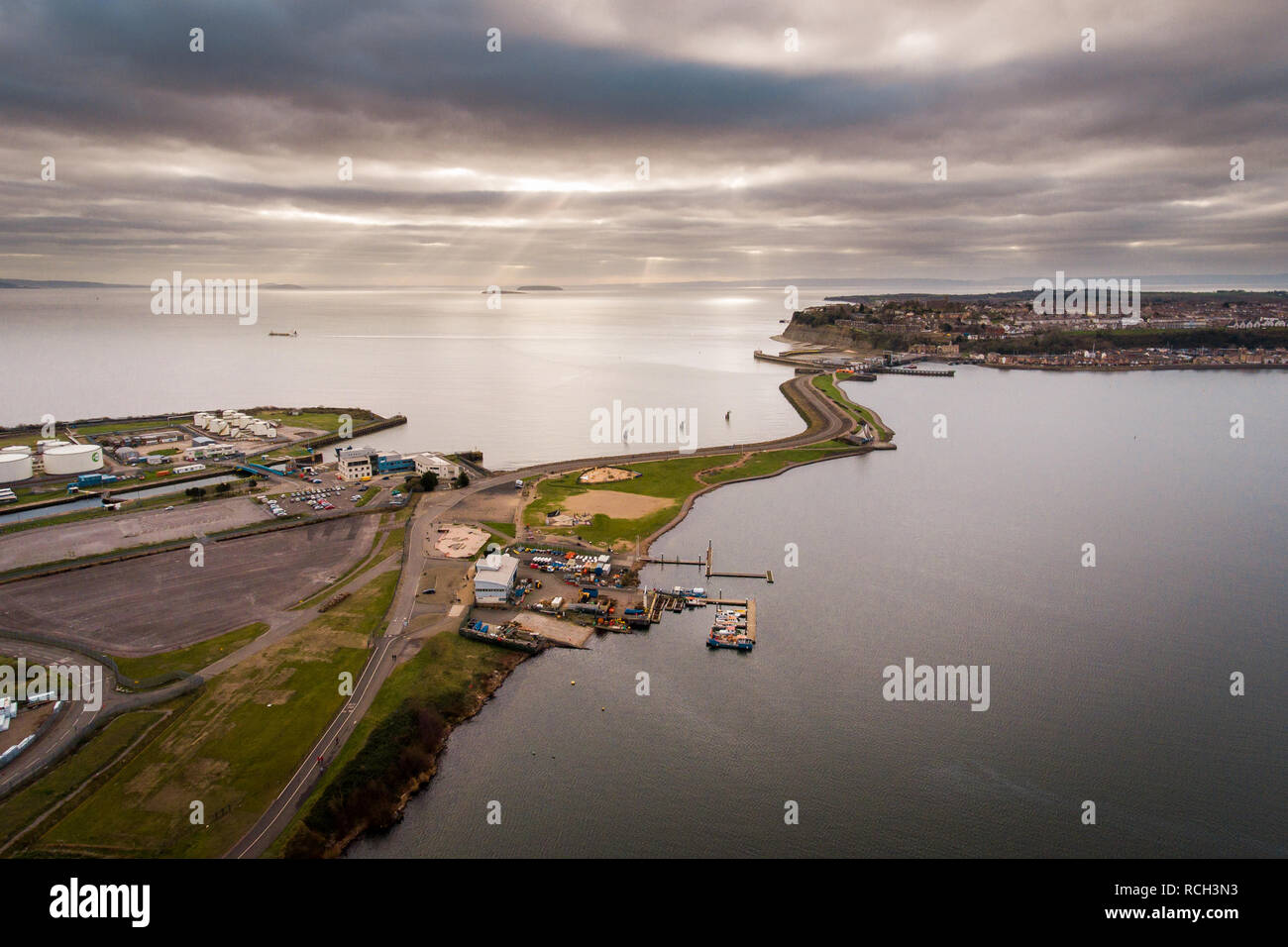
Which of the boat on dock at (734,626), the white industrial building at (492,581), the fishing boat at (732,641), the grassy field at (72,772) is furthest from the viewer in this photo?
the white industrial building at (492,581)

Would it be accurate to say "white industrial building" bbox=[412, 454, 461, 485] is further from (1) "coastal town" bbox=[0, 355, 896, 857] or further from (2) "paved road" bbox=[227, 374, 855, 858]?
(2) "paved road" bbox=[227, 374, 855, 858]

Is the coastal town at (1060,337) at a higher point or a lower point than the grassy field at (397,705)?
higher

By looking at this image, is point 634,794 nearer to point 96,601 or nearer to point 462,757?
point 462,757

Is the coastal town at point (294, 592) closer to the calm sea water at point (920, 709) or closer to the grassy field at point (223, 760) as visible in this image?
the grassy field at point (223, 760)

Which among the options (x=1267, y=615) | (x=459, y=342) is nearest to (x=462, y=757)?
(x=1267, y=615)

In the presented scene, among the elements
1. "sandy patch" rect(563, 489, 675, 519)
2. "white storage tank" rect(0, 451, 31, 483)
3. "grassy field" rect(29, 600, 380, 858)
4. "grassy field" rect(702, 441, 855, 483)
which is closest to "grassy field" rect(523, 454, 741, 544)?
"sandy patch" rect(563, 489, 675, 519)

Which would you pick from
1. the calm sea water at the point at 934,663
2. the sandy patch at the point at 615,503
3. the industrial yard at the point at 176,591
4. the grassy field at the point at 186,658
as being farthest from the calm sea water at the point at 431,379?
the grassy field at the point at 186,658
